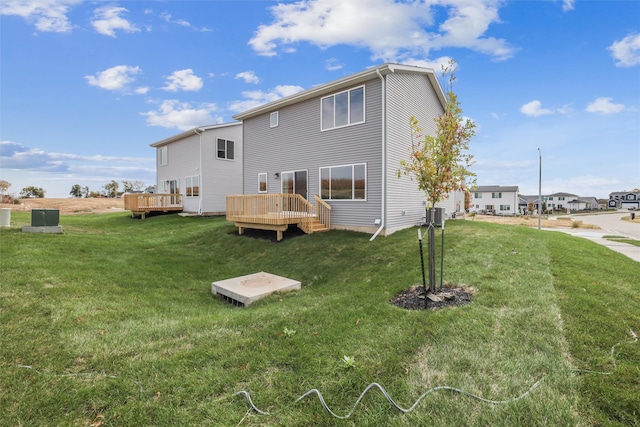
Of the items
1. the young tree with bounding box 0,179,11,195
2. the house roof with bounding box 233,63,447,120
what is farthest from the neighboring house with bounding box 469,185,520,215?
the young tree with bounding box 0,179,11,195

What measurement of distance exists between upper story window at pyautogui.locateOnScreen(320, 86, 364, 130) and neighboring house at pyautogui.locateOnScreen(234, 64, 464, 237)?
4 centimetres

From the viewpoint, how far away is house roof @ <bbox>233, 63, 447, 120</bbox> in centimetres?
1032

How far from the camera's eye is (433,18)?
10586 mm

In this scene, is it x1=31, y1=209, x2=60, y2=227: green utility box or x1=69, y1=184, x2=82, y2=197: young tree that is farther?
x1=69, y1=184, x2=82, y2=197: young tree

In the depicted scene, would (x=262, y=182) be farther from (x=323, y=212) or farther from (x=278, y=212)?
(x=323, y=212)

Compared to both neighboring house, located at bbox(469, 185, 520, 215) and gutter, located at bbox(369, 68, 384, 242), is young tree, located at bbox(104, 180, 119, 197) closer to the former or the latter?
gutter, located at bbox(369, 68, 384, 242)

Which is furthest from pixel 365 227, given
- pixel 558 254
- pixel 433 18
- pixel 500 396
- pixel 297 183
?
pixel 500 396

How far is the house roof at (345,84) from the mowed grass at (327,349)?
640 cm

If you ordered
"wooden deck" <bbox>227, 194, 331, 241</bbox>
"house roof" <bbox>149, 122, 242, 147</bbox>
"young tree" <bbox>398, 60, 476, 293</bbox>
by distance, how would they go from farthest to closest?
"house roof" <bbox>149, 122, 242, 147</bbox> < "wooden deck" <bbox>227, 194, 331, 241</bbox> < "young tree" <bbox>398, 60, 476, 293</bbox>

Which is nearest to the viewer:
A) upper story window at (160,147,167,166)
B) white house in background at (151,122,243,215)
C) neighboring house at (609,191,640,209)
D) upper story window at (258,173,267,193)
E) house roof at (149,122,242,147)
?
upper story window at (258,173,267,193)

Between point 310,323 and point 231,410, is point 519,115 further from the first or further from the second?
point 231,410

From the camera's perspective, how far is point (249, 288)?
6.38 m

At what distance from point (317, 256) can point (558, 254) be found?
6.53 metres

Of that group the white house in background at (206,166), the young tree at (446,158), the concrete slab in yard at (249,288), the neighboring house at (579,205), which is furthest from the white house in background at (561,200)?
the concrete slab in yard at (249,288)
